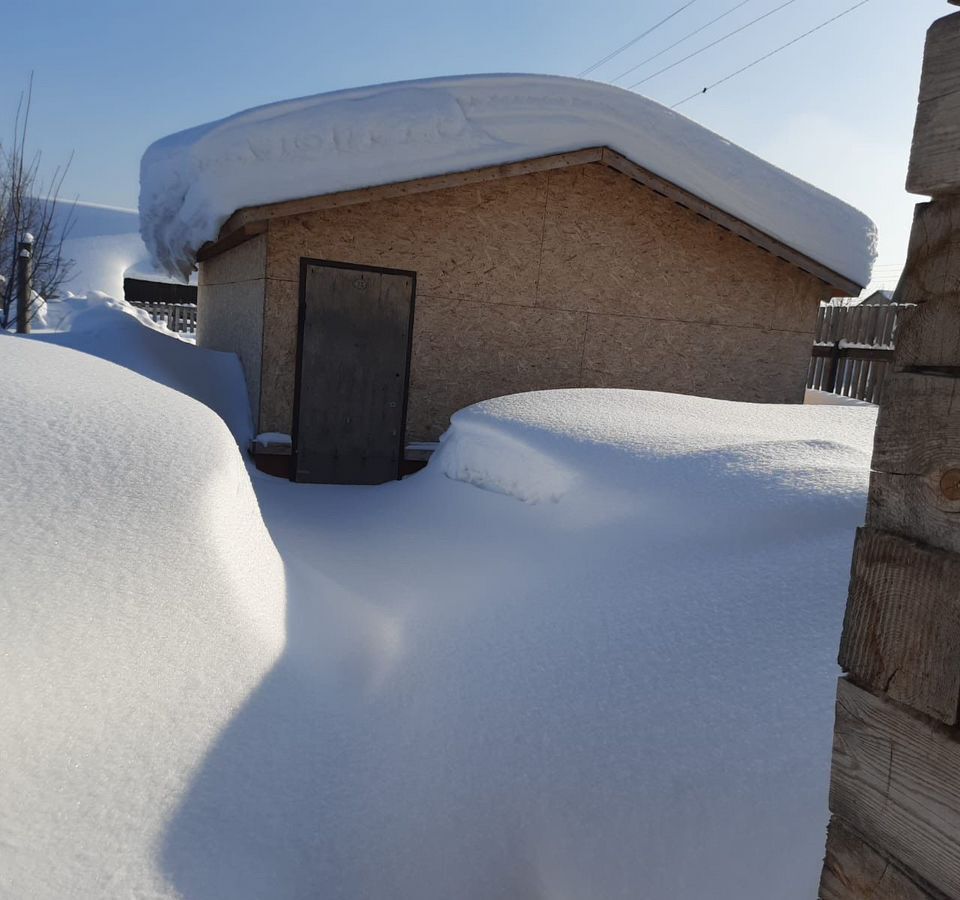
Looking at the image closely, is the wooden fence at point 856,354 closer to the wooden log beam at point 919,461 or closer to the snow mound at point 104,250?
the wooden log beam at point 919,461

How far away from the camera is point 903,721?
4.56ft

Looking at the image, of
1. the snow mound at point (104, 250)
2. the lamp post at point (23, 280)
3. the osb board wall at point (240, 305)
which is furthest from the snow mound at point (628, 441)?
the snow mound at point (104, 250)

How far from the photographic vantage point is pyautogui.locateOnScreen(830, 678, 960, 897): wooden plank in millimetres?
1301

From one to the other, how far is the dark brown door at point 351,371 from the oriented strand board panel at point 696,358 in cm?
233

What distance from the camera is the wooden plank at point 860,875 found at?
1375 mm

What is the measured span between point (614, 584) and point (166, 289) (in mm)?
27028

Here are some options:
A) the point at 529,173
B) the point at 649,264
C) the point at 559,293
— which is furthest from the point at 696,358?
the point at 529,173

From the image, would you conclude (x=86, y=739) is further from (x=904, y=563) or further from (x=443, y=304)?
(x=443, y=304)

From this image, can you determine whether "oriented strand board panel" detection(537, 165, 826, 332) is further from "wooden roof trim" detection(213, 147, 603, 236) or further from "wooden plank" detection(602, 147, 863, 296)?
"wooden roof trim" detection(213, 147, 603, 236)

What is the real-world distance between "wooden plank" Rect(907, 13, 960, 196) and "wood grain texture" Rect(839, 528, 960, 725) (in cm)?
63

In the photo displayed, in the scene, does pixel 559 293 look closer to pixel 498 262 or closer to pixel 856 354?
pixel 498 262

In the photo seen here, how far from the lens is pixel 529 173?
8.65 metres

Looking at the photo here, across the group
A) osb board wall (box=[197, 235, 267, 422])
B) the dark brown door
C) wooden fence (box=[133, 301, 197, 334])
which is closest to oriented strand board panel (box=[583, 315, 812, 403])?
the dark brown door

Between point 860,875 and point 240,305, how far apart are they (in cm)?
918
